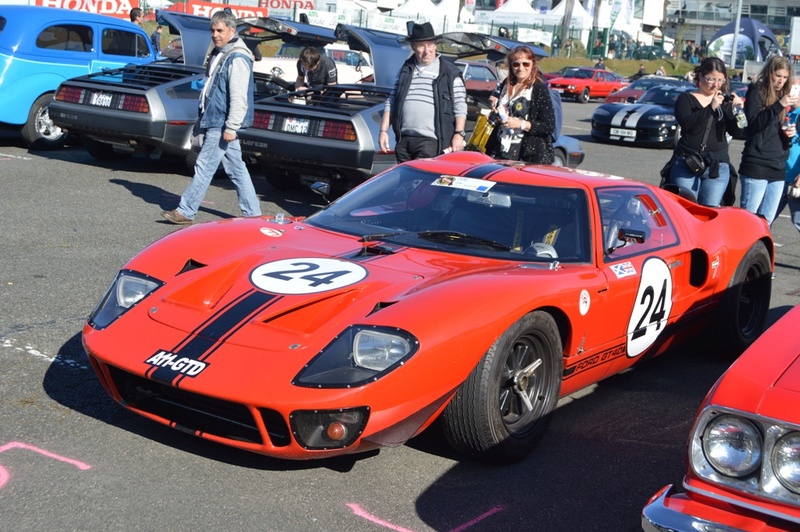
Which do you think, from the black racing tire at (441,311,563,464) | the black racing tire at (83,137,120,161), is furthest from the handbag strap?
the black racing tire at (83,137,120,161)

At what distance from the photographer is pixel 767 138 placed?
7.61m

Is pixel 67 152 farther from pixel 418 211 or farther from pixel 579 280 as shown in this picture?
pixel 579 280

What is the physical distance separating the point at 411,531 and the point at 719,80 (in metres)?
4.95

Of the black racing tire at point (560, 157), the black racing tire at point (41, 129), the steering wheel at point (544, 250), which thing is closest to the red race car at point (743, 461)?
the steering wheel at point (544, 250)

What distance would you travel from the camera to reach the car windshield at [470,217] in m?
4.62

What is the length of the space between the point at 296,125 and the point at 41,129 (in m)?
4.14

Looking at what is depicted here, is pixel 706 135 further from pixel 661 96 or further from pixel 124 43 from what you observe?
pixel 661 96

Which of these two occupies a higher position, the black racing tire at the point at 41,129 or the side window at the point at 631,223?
the side window at the point at 631,223

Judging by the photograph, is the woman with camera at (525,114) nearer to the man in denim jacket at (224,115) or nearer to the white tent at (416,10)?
the man in denim jacket at (224,115)

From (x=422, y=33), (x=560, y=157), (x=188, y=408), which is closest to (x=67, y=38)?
(x=560, y=157)

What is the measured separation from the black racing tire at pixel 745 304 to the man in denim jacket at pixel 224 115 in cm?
401

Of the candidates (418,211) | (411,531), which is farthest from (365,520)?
(418,211)

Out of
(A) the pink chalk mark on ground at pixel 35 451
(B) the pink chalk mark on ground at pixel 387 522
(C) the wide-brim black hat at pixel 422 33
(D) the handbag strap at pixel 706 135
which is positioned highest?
(C) the wide-brim black hat at pixel 422 33

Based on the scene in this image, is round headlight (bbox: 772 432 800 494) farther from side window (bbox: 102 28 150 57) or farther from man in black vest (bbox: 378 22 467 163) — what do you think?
side window (bbox: 102 28 150 57)
